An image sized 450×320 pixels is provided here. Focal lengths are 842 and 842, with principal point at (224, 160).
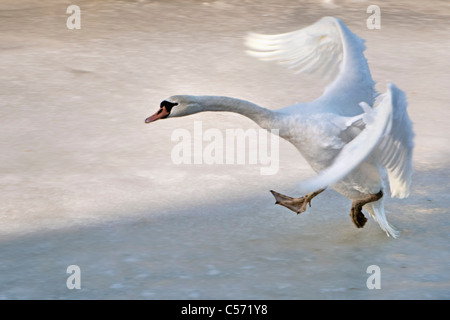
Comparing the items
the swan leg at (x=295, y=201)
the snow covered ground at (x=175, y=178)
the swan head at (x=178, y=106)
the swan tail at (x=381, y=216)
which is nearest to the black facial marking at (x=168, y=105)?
the swan head at (x=178, y=106)

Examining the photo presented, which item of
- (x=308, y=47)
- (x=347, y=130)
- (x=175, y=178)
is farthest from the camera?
(x=175, y=178)

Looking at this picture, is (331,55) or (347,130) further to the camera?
(331,55)

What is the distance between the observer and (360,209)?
430 centimetres

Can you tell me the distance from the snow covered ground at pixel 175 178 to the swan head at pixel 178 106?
2.16 ft

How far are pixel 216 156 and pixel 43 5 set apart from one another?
14.1ft

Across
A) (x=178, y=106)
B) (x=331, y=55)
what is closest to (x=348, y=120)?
(x=178, y=106)

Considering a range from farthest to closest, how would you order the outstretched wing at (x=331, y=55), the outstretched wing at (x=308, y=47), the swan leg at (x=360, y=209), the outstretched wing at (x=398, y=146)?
the outstretched wing at (x=308, y=47), the outstretched wing at (x=331, y=55), the swan leg at (x=360, y=209), the outstretched wing at (x=398, y=146)

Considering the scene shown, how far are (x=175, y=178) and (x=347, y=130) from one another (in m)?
1.41

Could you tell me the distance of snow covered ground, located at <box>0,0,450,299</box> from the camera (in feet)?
12.7

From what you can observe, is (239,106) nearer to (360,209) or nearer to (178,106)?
(178,106)

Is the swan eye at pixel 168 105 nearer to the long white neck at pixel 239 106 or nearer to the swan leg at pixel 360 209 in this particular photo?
the long white neck at pixel 239 106

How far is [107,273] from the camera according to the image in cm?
389

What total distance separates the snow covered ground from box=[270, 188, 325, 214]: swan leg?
0.08 meters

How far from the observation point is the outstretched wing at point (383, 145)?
3.57m
